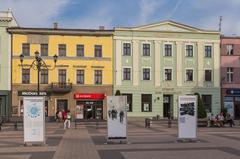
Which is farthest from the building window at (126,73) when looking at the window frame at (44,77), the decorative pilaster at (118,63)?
the window frame at (44,77)

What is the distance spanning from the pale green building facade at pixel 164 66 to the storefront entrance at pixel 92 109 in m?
2.93

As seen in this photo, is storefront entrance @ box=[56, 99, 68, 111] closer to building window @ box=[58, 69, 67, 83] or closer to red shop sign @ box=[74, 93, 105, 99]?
red shop sign @ box=[74, 93, 105, 99]

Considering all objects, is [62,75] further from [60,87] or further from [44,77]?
[44,77]

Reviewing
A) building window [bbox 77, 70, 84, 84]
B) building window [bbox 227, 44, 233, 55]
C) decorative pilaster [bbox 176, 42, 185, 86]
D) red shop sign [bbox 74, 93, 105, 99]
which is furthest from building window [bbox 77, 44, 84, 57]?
building window [bbox 227, 44, 233, 55]

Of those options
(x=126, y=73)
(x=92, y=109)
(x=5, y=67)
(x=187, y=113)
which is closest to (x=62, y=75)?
(x=92, y=109)

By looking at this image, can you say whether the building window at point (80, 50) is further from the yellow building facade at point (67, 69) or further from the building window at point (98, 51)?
the building window at point (98, 51)

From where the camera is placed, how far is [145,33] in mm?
59812

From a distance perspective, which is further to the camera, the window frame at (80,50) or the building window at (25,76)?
the window frame at (80,50)

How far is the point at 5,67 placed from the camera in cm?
5647

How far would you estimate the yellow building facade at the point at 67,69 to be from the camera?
187 ft

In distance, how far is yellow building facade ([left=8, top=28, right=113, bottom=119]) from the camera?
57094mm

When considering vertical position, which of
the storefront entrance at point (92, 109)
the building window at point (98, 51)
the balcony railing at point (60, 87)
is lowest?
the storefront entrance at point (92, 109)

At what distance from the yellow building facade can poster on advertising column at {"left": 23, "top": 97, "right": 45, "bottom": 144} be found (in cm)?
3471

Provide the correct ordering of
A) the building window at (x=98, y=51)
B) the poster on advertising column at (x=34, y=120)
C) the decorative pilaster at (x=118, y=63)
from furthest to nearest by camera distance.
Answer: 1. the decorative pilaster at (x=118, y=63)
2. the building window at (x=98, y=51)
3. the poster on advertising column at (x=34, y=120)
